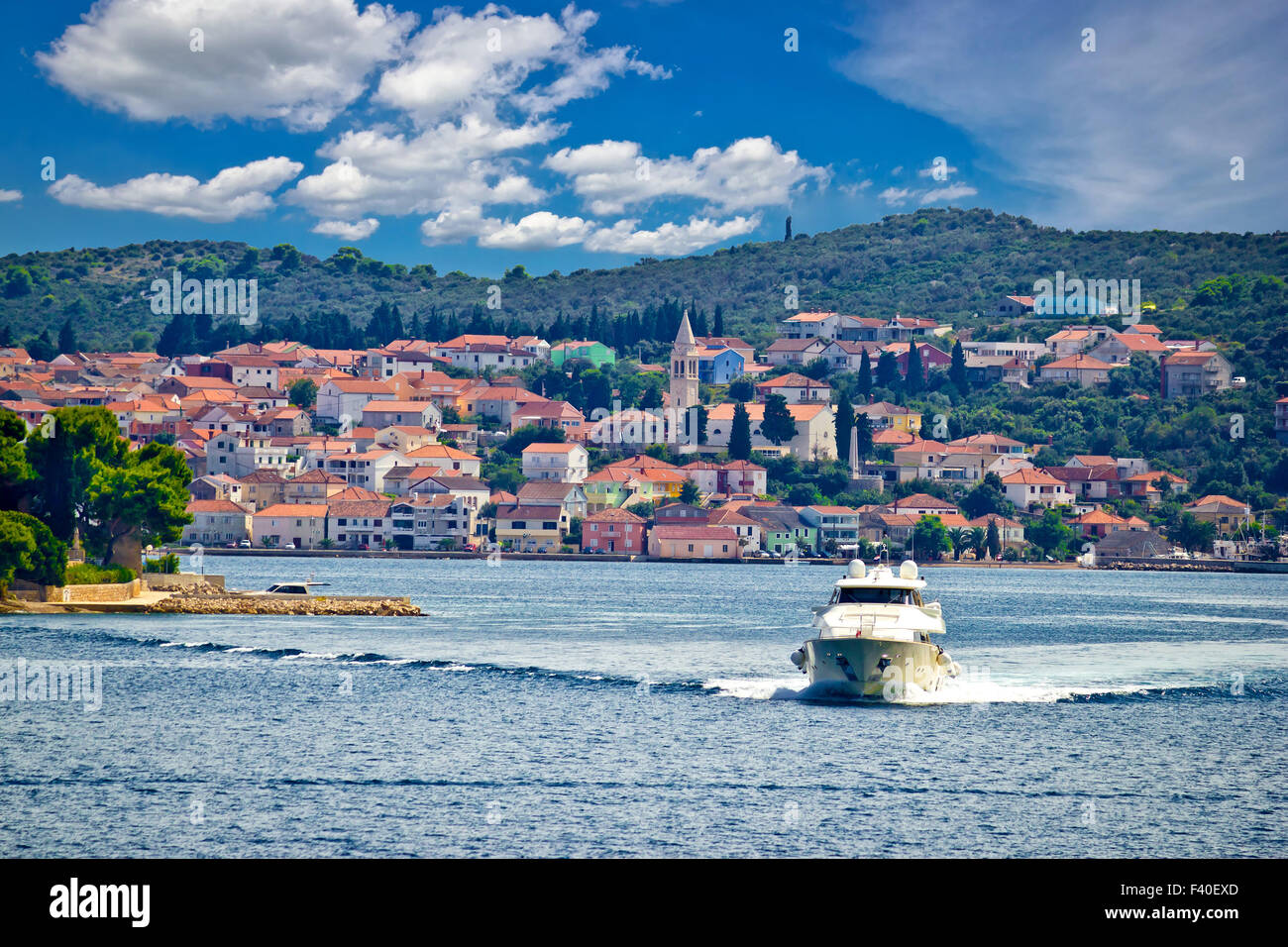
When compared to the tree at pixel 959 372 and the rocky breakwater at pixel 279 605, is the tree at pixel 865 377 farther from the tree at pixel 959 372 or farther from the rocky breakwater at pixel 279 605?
the rocky breakwater at pixel 279 605

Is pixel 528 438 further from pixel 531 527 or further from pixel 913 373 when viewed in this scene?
pixel 913 373

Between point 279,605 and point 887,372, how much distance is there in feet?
382

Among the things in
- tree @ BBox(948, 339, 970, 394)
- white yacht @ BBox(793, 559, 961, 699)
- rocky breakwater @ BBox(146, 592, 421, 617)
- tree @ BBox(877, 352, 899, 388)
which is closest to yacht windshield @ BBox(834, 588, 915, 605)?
white yacht @ BBox(793, 559, 961, 699)

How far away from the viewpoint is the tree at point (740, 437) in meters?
133

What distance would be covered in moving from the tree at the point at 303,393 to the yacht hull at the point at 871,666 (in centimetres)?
12812

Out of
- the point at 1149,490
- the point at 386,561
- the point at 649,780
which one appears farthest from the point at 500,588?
the point at 1149,490

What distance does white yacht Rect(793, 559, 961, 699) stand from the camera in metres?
31.2

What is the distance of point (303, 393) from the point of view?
155 m

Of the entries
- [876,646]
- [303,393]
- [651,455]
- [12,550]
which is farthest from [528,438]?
[876,646]

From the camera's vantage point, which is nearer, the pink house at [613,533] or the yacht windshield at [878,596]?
the yacht windshield at [878,596]

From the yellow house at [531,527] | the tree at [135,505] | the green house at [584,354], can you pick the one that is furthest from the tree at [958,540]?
the tree at [135,505]
